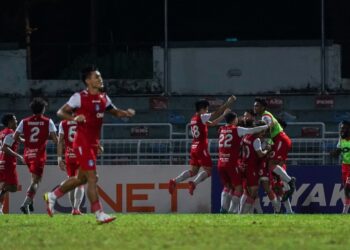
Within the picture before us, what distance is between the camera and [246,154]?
939 inches

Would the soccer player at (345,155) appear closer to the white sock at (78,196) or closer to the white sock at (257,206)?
the white sock at (257,206)

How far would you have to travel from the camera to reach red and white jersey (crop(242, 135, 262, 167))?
23.6 metres

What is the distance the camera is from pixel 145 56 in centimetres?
3200

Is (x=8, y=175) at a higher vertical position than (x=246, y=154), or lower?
lower

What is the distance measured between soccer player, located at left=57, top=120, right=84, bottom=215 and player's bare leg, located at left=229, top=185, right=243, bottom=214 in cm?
327

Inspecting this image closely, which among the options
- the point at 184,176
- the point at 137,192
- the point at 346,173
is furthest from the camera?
the point at 137,192

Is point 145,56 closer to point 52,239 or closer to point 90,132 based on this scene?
point 90,132

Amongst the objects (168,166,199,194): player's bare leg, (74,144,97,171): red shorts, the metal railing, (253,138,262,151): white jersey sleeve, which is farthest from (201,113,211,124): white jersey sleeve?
(74,144,97,171): red shorts

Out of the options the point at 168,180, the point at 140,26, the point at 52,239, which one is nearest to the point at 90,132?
the point at 52,239

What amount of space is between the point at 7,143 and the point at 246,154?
499cm

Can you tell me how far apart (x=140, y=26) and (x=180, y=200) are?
7626 millimetres

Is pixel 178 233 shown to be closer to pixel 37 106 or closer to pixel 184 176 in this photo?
pixel 37 106

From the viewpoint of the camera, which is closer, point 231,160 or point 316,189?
point 231,160

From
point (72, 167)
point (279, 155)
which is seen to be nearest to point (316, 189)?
point (279, 155)
